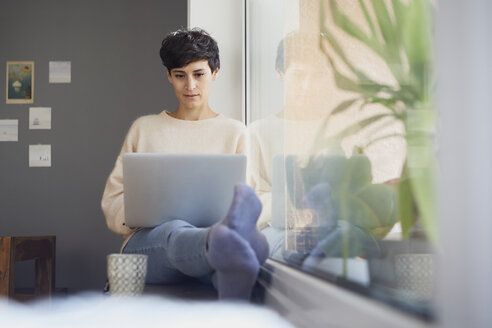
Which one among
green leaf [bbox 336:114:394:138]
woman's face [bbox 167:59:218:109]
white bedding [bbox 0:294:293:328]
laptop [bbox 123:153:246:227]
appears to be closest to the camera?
green leaf [bbox 336:114:394:138]

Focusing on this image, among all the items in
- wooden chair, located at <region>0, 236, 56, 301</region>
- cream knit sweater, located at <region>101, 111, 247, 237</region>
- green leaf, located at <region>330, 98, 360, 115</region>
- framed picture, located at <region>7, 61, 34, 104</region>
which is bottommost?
wooden chair, located at <region>0, 236, 56, 301</region>

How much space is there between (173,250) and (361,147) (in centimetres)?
64

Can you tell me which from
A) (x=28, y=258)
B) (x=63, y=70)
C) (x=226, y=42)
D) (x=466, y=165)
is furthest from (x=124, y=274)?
(x=63, y=70)

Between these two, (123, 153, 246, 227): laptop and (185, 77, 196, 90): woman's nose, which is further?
(185, 77, 196, 90): woman's nose

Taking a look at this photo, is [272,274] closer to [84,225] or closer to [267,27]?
[267,27]

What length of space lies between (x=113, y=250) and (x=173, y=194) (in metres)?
2.41

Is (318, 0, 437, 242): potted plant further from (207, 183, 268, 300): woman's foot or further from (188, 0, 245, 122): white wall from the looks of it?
(188, 0, 245, 122): white wall

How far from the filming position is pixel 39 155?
12.1 feet

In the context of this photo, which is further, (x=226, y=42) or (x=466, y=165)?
(x=226, y=42)

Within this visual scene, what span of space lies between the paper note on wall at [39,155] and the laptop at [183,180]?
2.54m

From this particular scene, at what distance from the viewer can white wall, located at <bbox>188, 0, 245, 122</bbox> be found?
234cm

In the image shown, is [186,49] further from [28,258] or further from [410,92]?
[28,258]

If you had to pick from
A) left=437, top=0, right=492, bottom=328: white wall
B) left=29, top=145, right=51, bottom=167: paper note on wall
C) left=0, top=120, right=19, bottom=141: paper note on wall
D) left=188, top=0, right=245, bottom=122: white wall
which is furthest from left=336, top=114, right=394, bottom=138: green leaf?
left=0, top=120, right=19, bottom=141: paper note on wall

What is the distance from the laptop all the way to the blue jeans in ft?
0.23
